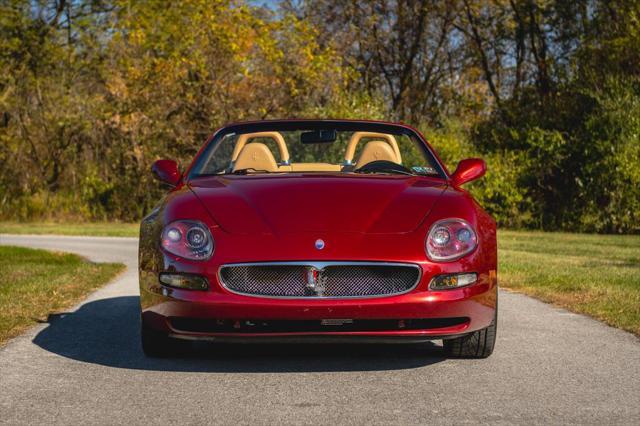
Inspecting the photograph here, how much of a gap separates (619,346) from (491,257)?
54.3 inches

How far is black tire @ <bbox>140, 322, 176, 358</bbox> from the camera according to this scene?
→ 5.90 meters

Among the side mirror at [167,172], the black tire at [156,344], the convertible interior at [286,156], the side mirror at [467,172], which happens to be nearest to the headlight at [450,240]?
the side mirror at [467,172]

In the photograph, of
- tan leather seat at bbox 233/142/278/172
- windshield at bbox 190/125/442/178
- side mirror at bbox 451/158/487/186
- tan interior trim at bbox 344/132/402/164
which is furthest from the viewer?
tan interior trim at bbox 344/132/402/164

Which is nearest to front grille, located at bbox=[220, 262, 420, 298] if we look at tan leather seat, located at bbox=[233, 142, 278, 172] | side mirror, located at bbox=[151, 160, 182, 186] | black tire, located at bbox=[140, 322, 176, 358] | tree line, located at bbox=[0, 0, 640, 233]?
black tire, located at bbox=[140, 322, 176, 358]

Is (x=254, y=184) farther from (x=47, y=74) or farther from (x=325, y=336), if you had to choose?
(x=47, y=74)

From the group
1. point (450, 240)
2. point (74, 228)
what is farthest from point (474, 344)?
point (74, 228)

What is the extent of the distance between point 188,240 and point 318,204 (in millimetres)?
746

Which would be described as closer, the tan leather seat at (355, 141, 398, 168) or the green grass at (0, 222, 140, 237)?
the tan leather seat at (355, 141, 398, 168)

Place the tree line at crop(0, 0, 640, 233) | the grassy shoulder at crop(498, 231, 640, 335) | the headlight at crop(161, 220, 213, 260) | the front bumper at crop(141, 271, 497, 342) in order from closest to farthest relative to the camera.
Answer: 1. the front bumper at crop(141, 271, 497, 342)
2. the headlight at crop(161, 220, 213, 260)
3. the grassy shoulder at crop(498, 231, 640, 335)
4. the tree line at crop(0, 0, 640, 233)

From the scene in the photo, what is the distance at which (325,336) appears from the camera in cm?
539

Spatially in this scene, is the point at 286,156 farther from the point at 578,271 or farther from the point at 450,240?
the point at 578,271

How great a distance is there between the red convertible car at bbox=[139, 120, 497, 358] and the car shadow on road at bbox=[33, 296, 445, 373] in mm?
200

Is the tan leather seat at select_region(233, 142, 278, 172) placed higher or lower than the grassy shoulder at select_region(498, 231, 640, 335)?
higher

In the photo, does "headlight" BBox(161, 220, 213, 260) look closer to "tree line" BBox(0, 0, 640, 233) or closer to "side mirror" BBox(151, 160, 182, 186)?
"side mirror" BBox(151, 160, 182, 186)
